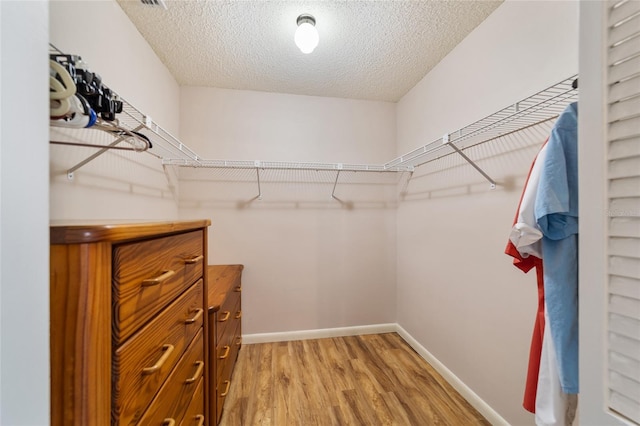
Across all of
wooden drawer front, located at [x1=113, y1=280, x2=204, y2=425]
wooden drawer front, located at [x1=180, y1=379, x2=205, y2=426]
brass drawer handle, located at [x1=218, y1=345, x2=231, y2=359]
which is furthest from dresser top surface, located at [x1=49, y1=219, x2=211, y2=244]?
brass drawer handle, located at [x1=218, y1=345, x2=231, y2=359]

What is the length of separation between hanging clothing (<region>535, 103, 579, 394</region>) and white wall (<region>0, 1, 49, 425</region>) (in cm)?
122

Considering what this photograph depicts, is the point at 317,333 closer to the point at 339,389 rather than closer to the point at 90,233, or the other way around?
the point at 339,389

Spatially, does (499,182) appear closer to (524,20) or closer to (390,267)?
(524,20)

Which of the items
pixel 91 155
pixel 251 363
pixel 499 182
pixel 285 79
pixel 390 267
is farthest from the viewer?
pixel 390 267

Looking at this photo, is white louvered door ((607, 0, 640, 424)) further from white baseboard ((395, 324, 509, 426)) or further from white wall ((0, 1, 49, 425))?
white baseboard ((395, 324, 509, 426))

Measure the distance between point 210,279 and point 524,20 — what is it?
2.39m

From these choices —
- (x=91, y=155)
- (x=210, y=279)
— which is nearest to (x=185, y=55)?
(x=91, y=155)

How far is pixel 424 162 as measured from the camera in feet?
6.36

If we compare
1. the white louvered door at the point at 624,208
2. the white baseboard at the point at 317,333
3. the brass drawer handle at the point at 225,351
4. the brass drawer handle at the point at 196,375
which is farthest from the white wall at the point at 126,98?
the white louvered door at the point at 624,208

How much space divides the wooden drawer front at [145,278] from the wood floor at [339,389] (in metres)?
1.14

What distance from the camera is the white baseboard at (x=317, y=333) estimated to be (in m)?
2.17

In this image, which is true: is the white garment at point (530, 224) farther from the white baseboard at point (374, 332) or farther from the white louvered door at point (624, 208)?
the white baseboard at point (374, 332)

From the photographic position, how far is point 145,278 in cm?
61

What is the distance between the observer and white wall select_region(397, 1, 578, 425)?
3.75 ft
